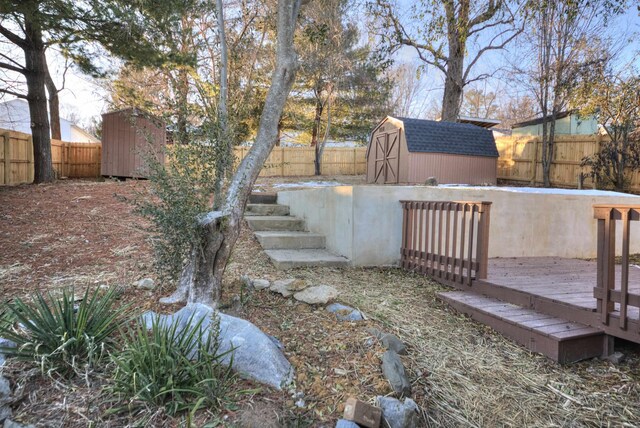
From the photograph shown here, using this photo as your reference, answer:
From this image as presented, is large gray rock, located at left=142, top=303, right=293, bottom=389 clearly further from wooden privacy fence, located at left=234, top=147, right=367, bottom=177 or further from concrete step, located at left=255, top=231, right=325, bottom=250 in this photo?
wooden privacy fence, located at left=234, top=147, right=367, bottom=177

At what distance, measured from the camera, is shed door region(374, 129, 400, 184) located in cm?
1302

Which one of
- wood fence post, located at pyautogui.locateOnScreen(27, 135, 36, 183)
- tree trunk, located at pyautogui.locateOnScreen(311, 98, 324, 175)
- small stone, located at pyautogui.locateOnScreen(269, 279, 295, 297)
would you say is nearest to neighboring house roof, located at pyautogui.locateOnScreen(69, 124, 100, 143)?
tree trunk, located at pyautogui.locateOnScreen(311, 98, 324, 175)

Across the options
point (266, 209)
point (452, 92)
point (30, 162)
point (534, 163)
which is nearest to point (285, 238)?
point (266, 209)

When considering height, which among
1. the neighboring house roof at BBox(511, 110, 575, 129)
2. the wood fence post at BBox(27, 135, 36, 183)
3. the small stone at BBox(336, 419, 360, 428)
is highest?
the neighboring house roof at BBox(511, 110, 575, 129)

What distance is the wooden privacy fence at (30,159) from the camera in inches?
379

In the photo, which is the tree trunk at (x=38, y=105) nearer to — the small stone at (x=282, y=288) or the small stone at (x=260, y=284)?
the small stone at (x=260, y=284)

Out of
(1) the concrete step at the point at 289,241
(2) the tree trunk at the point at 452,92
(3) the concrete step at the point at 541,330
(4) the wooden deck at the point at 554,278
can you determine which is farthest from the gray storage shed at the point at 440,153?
(3) the concrete step at the point at 541,330

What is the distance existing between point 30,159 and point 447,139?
11.9 m

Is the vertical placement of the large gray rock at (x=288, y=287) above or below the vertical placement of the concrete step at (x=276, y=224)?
below

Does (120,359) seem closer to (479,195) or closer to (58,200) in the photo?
(479,195)

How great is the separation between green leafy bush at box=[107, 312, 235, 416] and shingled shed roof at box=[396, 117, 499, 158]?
1107 cm

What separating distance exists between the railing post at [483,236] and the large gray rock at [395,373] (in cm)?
172

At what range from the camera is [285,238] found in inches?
199

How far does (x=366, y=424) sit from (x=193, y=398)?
799mm
